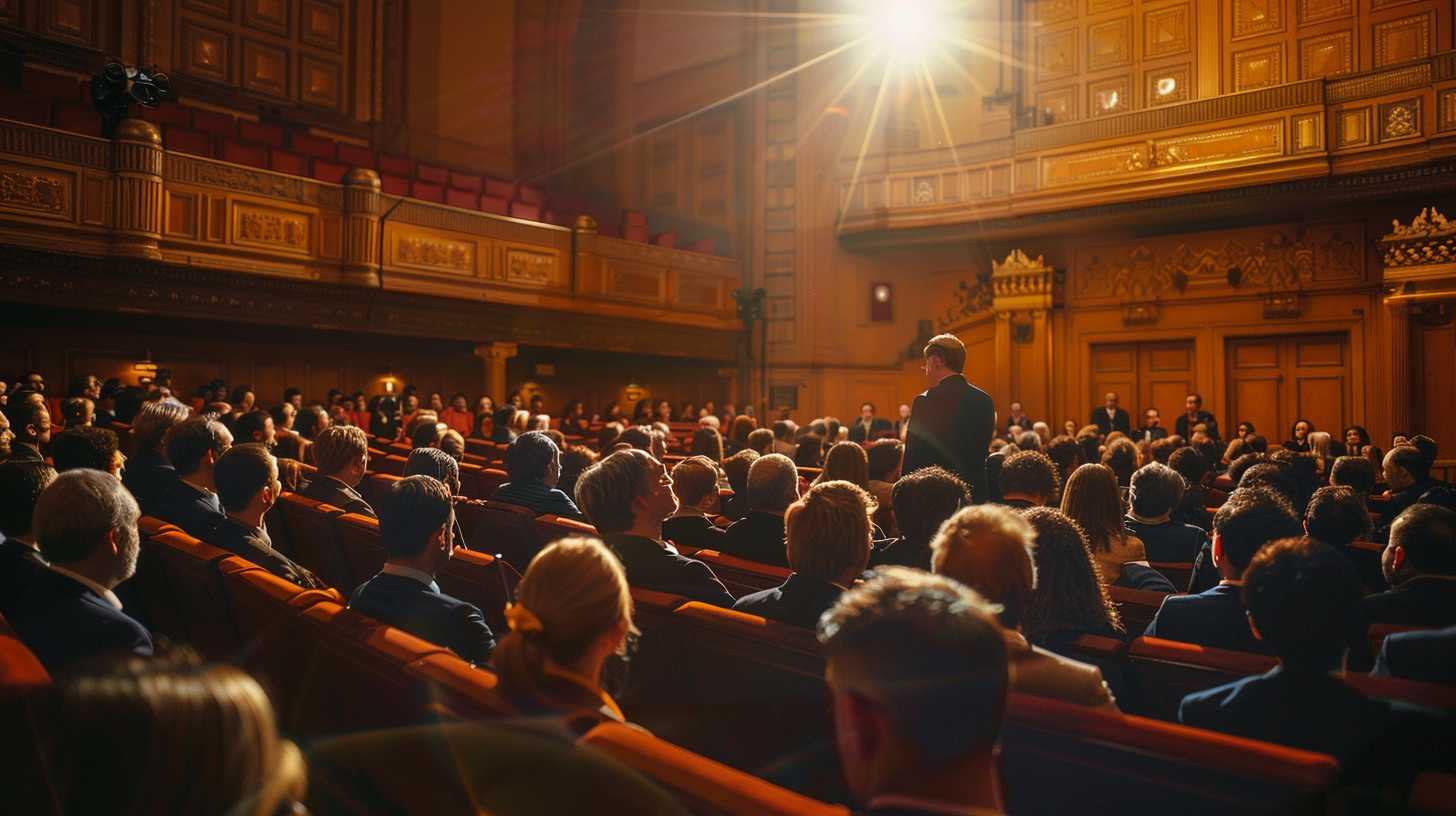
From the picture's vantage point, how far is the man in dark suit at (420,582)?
1.95 m

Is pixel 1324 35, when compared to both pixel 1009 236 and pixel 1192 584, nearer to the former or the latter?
pixel 1009 236

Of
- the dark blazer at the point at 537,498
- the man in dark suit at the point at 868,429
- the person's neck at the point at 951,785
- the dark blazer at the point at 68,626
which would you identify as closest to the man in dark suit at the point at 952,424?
the dark blazer at the point at 537,498

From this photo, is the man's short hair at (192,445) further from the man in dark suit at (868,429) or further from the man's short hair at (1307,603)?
the man in dark suit at (868,429)

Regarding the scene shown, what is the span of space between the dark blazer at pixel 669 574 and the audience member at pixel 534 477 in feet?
3.91

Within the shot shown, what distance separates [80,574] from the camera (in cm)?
185

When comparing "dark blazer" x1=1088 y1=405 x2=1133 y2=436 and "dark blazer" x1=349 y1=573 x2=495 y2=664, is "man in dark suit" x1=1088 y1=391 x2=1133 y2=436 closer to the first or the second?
"dark blazer" x1=1088 y1=405 x2=1133 y2=436

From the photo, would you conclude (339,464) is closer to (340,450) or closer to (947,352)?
(340,450)

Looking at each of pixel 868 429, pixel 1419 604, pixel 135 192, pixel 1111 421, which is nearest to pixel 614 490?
pixel 1419 604

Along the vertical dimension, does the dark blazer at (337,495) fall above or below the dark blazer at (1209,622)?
above

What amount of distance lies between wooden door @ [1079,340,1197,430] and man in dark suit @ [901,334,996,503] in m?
8.34

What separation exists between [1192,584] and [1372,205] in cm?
918

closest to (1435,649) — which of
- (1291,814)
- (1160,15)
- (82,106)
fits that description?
(1291,814)

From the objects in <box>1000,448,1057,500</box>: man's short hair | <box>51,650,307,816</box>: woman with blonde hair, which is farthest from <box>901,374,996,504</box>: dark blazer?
<box>51,650,307,816</box>: woman with blonde hair

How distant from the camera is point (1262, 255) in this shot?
1039cm
